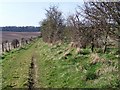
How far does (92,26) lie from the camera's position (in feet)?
92.9

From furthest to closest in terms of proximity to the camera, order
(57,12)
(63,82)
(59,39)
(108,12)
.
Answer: (57,12) → (59,39) → (63,82) → (108,12)

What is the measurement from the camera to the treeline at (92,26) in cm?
1656

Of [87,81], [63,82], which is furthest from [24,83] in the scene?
[87,81]

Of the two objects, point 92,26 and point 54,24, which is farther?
point 54,24

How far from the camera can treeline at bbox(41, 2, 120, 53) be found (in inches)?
652

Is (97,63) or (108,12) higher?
(108,12)

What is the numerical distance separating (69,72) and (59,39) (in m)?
37.7

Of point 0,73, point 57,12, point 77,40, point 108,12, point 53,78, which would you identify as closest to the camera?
point 108,12

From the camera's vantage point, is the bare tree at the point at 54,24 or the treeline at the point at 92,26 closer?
the treeline at the point at 92,26

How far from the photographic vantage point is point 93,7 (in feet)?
59.2

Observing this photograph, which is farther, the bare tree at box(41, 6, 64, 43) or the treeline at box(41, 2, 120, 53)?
the bare tree at box(41, 6, 64, 43)

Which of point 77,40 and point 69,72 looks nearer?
point 69,72

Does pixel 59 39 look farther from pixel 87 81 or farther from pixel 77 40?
pixel 87 81

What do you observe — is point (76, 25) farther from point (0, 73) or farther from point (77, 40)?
point (0, 73)
